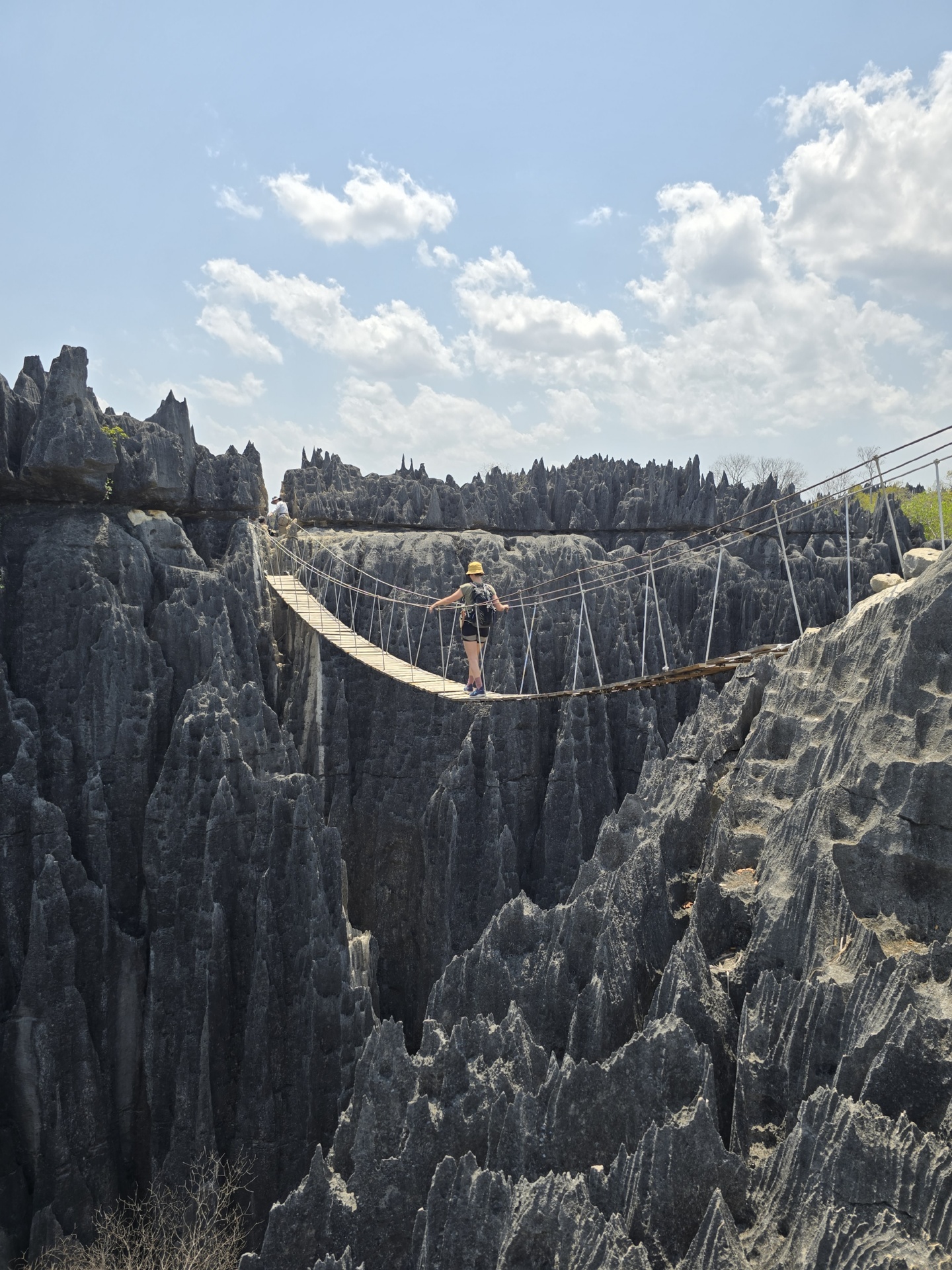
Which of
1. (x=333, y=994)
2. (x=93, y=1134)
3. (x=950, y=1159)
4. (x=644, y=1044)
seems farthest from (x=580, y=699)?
(x=950, y=1159)

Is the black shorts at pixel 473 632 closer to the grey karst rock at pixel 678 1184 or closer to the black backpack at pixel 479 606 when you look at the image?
the black backpack at pixel 479 606

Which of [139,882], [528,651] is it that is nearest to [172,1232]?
[139,882]

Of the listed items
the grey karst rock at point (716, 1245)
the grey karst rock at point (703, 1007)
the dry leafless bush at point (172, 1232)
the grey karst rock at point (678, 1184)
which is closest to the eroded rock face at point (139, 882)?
the dry leafless bush at point (172, 1232)

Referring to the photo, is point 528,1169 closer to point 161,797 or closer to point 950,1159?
point 950,1159

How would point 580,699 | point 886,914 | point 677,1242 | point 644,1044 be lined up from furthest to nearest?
1. point 580,699
2. point 644,1044
3. point 886,914
4. point 677,1242

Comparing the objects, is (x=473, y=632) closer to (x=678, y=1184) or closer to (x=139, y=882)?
(x=678, y=1184)

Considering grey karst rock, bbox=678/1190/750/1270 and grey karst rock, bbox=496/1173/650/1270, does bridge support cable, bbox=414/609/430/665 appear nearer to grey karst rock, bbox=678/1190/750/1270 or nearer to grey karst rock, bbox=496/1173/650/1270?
grey karst rock, bbox=496/1173/650/1270

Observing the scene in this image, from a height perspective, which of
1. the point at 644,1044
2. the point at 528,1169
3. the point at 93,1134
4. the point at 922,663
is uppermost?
the point at 922,663
